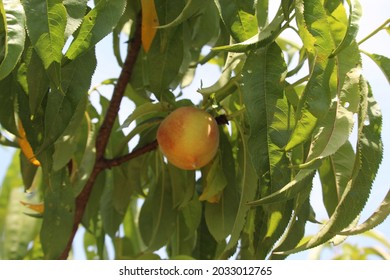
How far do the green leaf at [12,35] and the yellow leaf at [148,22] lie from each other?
64cm

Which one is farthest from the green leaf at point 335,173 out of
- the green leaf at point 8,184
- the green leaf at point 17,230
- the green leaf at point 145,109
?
the green leaf at point 8,184

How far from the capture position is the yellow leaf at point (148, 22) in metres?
1.83

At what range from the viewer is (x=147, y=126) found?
201 centimetres

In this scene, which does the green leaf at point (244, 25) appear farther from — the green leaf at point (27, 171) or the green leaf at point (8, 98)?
the green leaf at point (27, 171)

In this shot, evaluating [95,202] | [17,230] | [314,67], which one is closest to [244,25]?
[314,67]

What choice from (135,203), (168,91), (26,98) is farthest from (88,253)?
(26,98)

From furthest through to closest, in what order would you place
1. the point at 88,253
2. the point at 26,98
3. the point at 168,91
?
the point at 88,253, the point at 168,91, the point at 26,98

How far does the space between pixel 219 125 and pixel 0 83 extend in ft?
1.79

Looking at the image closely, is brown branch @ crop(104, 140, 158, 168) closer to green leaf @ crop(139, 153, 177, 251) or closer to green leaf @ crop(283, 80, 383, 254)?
green leaf @ crop(139, 153, 177, 251)

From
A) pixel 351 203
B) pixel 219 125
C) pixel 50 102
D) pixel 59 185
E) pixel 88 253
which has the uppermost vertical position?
pixel 50 102

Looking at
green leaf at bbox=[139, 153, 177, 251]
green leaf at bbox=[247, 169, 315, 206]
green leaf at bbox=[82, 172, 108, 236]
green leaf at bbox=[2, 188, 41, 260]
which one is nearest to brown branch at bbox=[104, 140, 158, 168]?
green leaf at bbox=[139, 153, 177, 251]

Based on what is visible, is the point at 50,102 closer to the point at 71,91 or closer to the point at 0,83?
the point at 71,91

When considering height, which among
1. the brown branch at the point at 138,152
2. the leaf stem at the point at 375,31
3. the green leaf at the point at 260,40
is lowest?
the brown branch at the point at 138,152

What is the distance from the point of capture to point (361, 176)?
4.49 ft
